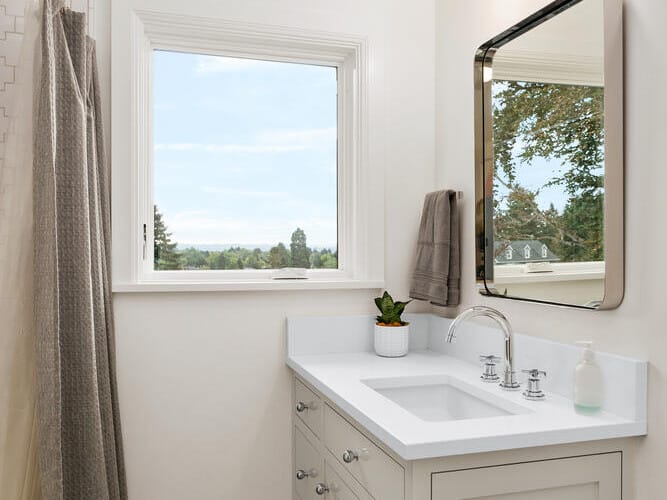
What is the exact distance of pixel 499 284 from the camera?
181 centimetres

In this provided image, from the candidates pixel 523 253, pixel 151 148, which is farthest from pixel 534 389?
pixel 151 148

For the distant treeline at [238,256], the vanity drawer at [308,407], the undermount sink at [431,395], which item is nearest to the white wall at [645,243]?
the undermount sink at [431,395]

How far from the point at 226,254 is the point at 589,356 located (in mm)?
1313

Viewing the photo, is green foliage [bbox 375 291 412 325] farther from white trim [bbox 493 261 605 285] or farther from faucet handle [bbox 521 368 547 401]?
faucet handle [bbox 521 368 547 401]

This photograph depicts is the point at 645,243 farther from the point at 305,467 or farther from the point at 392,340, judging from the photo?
the point at 305,467

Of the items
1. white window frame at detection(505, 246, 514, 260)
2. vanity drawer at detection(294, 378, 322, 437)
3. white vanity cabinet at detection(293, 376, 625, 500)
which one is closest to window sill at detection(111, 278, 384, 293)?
vanity drawer at detection(294, 378, 322, 437)

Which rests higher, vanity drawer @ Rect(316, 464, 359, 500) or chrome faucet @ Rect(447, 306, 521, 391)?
chrome faucet @ Rect(447, 306, 521, 391)

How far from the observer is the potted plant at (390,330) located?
2.07m

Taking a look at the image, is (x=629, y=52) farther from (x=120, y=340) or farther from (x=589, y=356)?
(x=120, y=340)

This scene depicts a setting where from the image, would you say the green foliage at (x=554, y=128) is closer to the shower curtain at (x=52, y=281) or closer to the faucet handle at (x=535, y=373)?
the faucet handle at (x=535, y=373)

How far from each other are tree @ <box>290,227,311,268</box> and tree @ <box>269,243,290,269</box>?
0.03 metres

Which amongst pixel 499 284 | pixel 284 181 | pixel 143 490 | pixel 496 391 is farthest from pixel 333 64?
pixel 143 490

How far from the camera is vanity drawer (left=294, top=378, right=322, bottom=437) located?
181cm

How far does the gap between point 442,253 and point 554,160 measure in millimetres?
589
